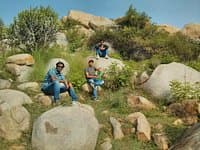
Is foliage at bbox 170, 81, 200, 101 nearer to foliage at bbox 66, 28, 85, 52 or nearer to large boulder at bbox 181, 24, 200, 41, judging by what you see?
foliage at bbox 66, 28, 85, 52

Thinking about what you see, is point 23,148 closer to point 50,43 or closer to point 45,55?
point 45,55

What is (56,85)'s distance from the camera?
11.7 meters

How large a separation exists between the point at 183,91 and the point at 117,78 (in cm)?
239

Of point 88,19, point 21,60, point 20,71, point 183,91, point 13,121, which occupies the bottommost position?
point 13,121

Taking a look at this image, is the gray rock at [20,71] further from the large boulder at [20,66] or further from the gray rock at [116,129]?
the gray rock at [116,129]

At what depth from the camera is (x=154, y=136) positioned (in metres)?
10.3

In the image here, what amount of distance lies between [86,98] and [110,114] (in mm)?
2079

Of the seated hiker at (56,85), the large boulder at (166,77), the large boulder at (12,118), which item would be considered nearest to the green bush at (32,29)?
the large boulder at (166,77)

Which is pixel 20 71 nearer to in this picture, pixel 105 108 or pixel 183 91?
pixel 105 108

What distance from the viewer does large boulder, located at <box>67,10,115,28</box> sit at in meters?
27.8

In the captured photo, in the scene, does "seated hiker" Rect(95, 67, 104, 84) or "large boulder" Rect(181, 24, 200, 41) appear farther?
"large boulder" Rect(181, 24, 200, 41)

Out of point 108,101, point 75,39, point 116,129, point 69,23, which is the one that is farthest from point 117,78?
point 69,23

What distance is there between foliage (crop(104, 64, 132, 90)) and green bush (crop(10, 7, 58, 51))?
4293 millimetres

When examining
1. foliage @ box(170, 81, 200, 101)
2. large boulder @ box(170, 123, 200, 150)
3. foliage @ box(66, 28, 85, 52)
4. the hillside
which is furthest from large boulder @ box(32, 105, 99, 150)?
foliage @ box(66, 28, 85, 52)
